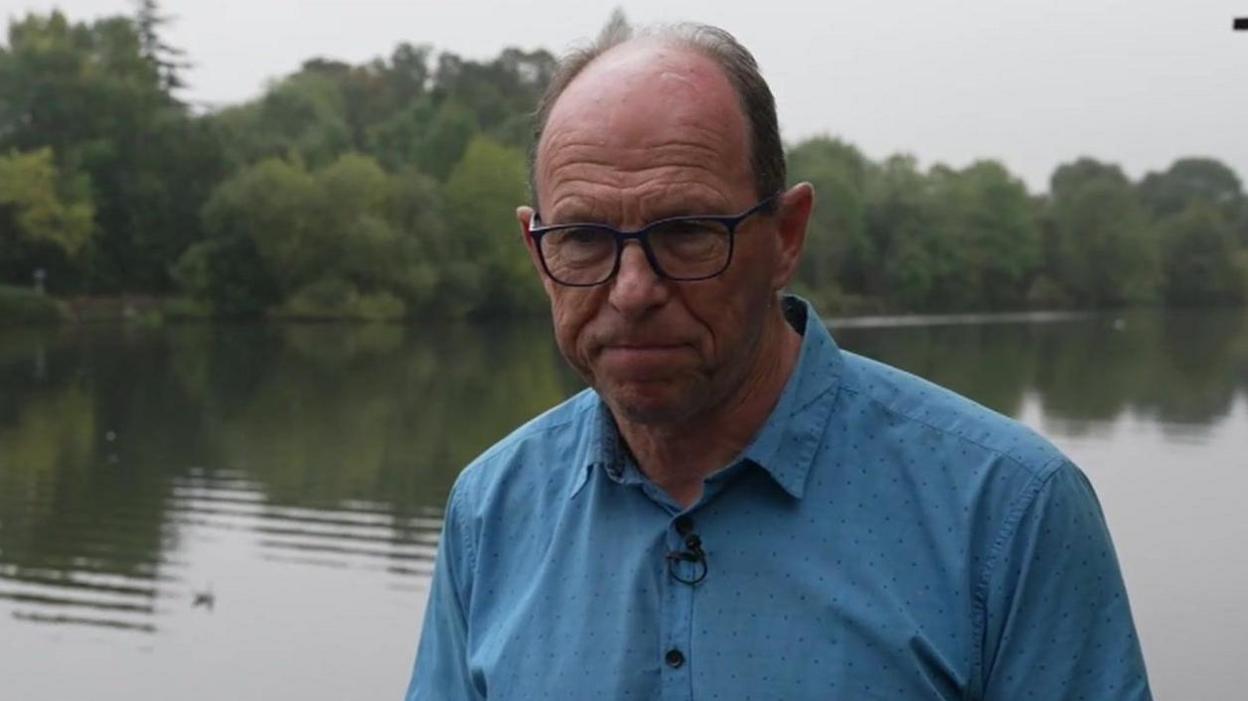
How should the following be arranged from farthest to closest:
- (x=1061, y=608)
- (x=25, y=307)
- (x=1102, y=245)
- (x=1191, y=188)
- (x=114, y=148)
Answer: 1. (x=1191, y=188)
2. (x=1102, y=245)
3. (x=114, y=148)
4. (x=25, y=307)
5. (x=1061, y=608)

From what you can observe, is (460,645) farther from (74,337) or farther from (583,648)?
Result: (74,337)

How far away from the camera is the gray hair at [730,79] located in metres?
1.95

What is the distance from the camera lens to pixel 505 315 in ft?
269

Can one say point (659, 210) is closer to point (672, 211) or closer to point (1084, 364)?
point (672, 211)

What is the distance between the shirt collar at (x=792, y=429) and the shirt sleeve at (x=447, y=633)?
0.20 metres

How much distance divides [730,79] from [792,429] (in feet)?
1.30

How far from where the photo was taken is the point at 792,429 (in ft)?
6.41

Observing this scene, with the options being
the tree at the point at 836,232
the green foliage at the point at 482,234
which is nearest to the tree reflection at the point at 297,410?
the green foliage at the point at 482,234

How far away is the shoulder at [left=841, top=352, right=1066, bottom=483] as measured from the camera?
1822 millimetres

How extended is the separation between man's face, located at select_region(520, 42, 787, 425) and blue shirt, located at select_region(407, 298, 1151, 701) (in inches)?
4.5

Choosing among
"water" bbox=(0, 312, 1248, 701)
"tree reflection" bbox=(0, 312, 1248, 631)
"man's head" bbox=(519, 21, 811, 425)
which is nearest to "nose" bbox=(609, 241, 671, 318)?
"man's head" bbox=(519, 21, 811, 425)

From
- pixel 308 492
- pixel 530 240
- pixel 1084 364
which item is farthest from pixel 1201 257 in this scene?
pixel 530 240

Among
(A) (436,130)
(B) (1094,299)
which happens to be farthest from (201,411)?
(B) (1094,299)

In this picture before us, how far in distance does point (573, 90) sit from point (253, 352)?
58745mm
